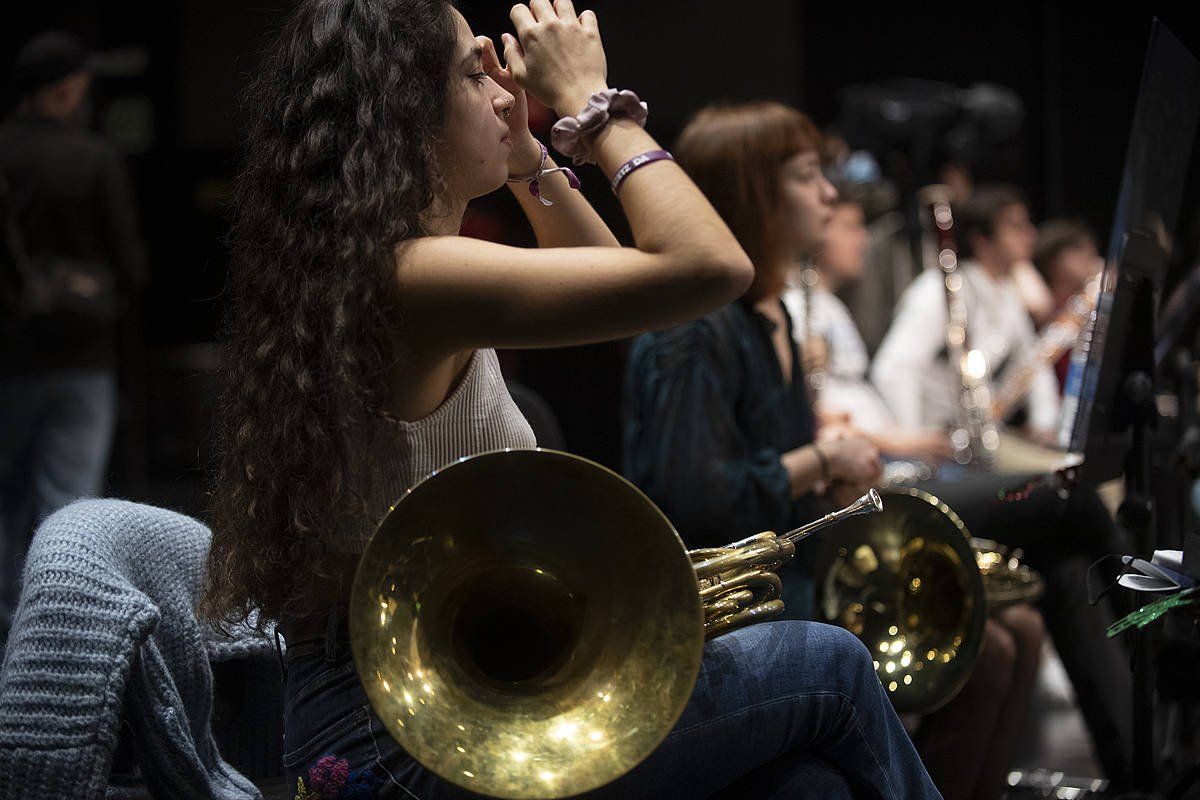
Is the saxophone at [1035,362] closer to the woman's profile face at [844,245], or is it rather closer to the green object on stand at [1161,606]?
the woman's profile face at [844,245]

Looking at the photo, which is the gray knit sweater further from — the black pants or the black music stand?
the black pants

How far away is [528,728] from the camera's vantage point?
137cm

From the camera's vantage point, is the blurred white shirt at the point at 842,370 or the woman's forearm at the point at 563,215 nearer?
the woman's forearm at the point at 563,215

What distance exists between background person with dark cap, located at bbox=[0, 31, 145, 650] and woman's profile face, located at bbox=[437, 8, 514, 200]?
104 inches

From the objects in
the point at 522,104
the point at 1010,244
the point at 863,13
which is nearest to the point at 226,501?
the point at 522,104

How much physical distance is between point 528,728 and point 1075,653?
72.0 inches

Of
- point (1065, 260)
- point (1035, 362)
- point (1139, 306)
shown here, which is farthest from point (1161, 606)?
point (1065, 260)

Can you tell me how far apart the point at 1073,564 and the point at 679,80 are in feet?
14.1

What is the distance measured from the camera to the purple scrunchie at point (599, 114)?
150 centimetres

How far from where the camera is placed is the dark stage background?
6.51m

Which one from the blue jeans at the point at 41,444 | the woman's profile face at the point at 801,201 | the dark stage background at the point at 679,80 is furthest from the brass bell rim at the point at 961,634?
the dark stage background at the point at 679,80

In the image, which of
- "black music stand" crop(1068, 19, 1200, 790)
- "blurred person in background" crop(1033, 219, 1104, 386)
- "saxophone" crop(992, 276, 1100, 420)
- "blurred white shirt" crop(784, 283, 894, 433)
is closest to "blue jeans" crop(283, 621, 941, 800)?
"black music stand" crop(1068, 19, 1200, 790)

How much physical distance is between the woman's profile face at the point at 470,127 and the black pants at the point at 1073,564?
4.74 feet

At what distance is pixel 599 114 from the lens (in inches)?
59.1
